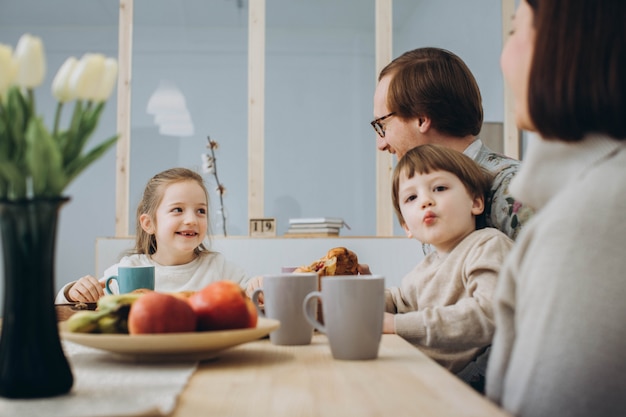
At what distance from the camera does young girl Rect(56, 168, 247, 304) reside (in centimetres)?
259

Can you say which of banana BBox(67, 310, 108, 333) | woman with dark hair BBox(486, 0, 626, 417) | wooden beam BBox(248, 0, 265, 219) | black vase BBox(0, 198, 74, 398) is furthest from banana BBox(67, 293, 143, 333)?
wooden beam BBox(248, 0, 265, 219)

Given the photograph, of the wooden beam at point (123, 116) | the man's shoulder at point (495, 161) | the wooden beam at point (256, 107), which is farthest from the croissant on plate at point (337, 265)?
the wooden beam at point (123, 116)

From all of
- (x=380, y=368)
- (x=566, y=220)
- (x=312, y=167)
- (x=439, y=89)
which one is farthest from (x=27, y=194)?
(x=312, y=167)

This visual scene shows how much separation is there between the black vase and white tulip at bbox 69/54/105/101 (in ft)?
0.35

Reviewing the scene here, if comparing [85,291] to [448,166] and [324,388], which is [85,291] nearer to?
[448,166]

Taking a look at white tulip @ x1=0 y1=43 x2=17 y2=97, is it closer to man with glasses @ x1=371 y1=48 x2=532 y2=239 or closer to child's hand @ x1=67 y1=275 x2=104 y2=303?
child's hand @ x1=67 y1=275 x2=104 y2=303

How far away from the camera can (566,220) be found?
747mm

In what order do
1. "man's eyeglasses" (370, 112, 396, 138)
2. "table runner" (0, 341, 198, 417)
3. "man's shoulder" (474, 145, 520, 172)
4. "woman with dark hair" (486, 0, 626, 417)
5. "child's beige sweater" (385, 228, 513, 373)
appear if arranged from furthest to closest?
1. "man's eyeglasses" (370, 112, 396, 138)
2. "man's shoulder" (474, 145, 520, 172)
3. "child's beige sweater" (385, 228, 513, 373)
4. "woman with dark hair" (486, 0, 626, 417)
5. "table runner" (0, 341, 198, 417)

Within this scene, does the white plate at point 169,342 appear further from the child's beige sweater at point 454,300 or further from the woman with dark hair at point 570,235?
the child's beige sweater at point 454,300

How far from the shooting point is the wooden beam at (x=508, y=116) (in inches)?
188

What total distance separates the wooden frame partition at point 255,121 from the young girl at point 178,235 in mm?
1814

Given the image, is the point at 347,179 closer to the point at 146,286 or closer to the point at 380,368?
the point at 146,286

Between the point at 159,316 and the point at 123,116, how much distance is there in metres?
3.98

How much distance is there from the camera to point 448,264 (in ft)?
4.82
